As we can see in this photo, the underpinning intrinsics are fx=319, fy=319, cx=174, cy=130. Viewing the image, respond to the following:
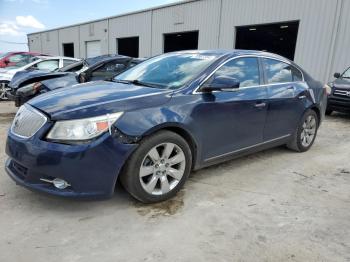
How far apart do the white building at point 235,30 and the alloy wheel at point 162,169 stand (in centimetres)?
1060

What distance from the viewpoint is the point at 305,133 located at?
5176 millimetres

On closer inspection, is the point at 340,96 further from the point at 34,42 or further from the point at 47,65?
the point at 34,42

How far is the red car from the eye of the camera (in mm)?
10779

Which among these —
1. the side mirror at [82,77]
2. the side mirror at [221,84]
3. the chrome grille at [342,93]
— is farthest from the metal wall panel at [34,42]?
the side mirror at [221,84]

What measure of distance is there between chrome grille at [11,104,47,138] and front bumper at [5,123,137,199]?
74 mm

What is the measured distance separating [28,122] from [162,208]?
59.7 inches

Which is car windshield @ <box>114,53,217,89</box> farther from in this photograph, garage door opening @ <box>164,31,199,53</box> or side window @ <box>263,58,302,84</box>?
garage door opening @ <box>164,31,199,53</box>

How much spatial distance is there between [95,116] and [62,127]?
29 cm


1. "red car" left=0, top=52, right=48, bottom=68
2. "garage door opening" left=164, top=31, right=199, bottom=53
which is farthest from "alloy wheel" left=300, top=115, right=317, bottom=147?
"garage door opening" left=164, top=31, right=199, bottom=53

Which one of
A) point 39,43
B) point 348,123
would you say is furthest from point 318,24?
point 39,43

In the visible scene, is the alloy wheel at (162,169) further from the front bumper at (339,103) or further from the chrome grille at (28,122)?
the front bumper at (339,103)

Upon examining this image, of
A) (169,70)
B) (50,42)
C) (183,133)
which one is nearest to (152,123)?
(183,133)

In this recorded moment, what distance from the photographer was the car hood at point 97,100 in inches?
111

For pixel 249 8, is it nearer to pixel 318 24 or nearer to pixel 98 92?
pixel 318 24
